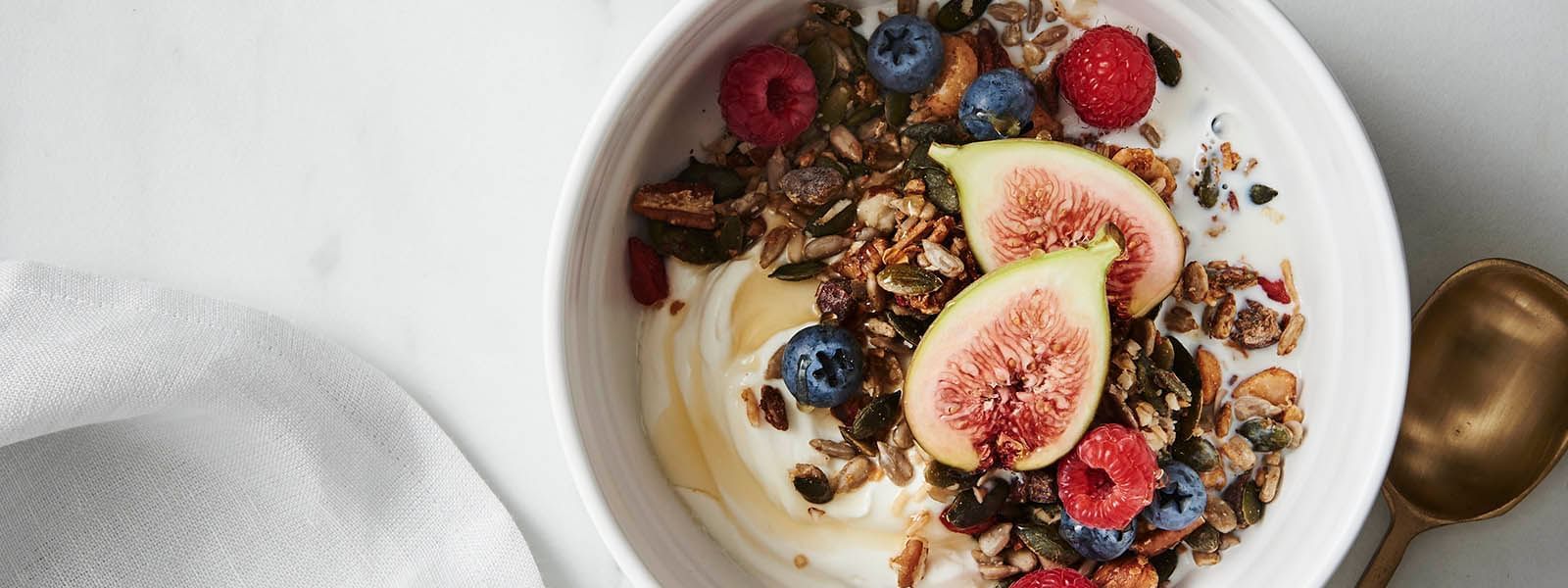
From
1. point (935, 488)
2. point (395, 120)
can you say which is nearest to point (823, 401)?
point (935, 488)

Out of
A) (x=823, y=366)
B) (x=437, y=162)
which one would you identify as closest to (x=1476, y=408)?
(x=823, y=366)

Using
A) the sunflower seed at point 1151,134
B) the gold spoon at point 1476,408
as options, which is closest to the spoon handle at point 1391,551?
the gold spoon at point 1476,408

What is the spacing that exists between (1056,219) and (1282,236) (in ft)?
0.81

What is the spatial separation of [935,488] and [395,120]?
0.76m

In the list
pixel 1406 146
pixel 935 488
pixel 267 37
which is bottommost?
pixel 935 488

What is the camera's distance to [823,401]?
45.8 inches

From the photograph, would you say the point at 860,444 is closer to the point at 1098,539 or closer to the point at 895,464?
the point at 895,464

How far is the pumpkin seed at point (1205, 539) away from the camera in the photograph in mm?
1203

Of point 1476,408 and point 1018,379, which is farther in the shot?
point 1476,408

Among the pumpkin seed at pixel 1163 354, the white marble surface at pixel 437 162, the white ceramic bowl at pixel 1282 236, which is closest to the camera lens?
the white ceramic bowl at pixel 1282 236

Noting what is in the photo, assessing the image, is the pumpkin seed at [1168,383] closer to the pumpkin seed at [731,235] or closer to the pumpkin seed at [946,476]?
the pumpkin seed at [946,476]

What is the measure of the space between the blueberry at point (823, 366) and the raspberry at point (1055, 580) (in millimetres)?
260

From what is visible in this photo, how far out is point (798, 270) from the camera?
1210 mm

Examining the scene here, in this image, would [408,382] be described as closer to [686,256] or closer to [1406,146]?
[686,256]
